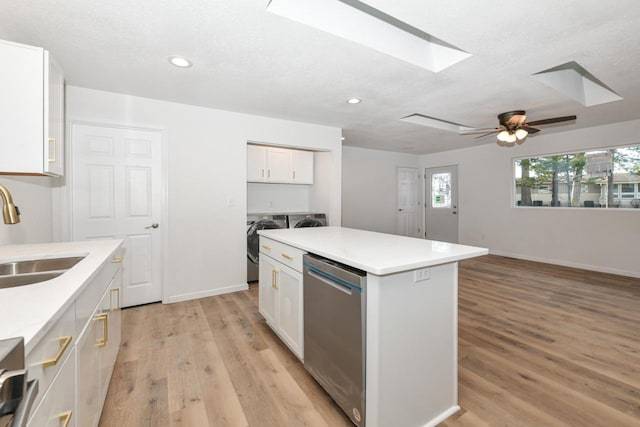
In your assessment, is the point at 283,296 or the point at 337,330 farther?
the point at 283,296

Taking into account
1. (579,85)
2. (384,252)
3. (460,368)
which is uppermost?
(579,85)

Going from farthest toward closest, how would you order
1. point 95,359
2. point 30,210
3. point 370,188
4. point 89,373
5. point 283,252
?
point 370,188
point 30,210
point 283,252
point 95,359
point 89,373

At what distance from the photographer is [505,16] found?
5.68ft

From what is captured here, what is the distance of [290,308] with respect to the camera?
2.07 m

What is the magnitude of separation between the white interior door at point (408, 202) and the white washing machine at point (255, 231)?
12.1 ft

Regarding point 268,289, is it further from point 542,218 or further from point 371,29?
point 542,218

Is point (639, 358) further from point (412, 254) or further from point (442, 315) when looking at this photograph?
point (412, 254)

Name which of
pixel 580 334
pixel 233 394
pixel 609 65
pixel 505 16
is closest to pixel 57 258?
pixel 233 394

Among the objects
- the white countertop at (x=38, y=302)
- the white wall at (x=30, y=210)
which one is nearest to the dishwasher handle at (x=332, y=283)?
the white countertop at (x=38, y=302)

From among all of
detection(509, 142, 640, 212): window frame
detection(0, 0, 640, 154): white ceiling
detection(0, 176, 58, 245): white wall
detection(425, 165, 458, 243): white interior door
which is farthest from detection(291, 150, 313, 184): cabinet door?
detection(509, 142, 640, 212): window frame

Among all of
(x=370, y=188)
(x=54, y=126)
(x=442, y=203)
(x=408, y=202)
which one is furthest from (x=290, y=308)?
(x=442, y=203)

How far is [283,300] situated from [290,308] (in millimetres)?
121

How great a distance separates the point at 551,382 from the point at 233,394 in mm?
2013

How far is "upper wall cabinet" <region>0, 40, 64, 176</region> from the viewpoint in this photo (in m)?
1.50
